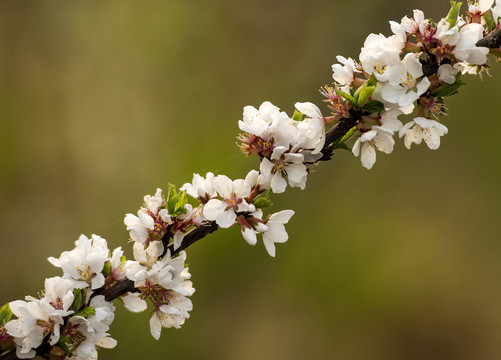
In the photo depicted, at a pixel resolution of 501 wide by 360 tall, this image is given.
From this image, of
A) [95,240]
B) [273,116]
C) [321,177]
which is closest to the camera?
[273,116]

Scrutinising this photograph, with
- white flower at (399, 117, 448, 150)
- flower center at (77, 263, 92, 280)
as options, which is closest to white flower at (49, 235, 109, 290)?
flower center at (77, 263, 92, 280)

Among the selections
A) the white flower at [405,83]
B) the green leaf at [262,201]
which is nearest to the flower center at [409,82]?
the white flower at [405,83]

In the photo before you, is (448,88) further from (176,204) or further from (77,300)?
→ (77,300)

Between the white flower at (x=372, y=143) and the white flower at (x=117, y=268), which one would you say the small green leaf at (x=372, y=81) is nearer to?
the white flower at (x=372, y=143)

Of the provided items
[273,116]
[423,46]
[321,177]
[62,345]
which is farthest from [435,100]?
[321,177]

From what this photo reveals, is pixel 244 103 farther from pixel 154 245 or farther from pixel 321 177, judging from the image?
pixel 154 245

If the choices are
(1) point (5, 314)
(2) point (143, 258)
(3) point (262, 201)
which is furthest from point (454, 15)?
(1) point (5, 314)
